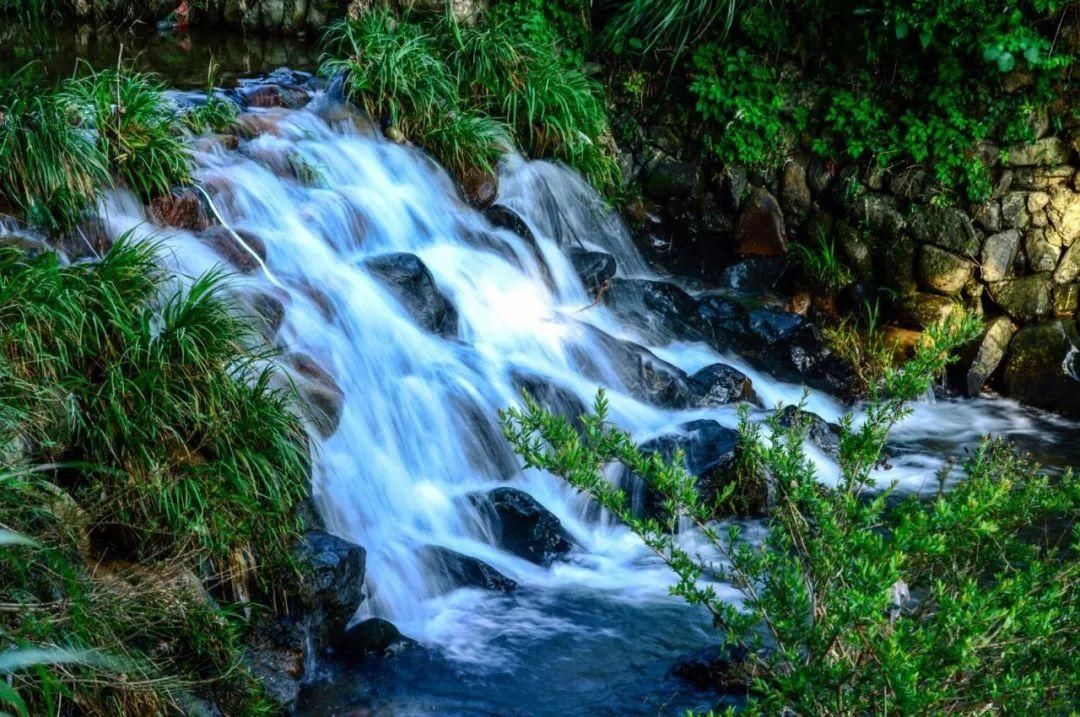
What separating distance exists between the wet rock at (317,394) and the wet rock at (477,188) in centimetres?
279

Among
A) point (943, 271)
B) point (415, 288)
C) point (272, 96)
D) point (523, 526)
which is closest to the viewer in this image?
point (523, 526)

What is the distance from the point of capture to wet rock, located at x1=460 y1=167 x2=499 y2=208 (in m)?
8.72

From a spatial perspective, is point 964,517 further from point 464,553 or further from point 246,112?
point 246,112

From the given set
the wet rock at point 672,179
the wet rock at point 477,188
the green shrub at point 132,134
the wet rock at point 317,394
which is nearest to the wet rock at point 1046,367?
the wet rock at point 672,179

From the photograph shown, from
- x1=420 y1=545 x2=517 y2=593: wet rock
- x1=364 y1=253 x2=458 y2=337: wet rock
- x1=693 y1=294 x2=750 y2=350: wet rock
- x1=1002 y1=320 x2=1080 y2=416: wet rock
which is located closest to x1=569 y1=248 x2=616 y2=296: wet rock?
x1=693 y1=294 x2=750 y2=350: wet rock

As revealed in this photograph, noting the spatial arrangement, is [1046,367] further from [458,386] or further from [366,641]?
[366,641]

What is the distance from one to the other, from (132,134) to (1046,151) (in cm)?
671

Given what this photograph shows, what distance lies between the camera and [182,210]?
6836 mm

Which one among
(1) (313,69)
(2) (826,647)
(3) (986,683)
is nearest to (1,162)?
(1) (313,69)

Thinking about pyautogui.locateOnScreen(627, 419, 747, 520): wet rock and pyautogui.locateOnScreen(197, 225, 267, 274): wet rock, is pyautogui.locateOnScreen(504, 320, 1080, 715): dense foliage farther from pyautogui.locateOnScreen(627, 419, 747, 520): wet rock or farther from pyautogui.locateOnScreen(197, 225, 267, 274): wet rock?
pyautogui.locateOnScreen(197, 225, 267, 274): wet rock

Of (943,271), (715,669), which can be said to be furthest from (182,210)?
(943,271)

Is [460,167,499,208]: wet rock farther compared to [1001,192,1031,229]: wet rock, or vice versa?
[1001,192,1031,229]: wet rock

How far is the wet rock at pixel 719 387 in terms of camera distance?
309 inches

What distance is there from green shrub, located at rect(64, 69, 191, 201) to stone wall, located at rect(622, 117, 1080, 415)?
4.22m
